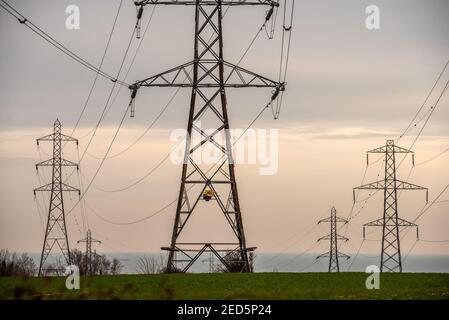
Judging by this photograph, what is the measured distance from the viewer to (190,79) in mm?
51281

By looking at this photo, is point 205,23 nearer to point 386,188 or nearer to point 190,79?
point 190,79

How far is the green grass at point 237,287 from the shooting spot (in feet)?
105

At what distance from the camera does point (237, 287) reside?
37.2 m

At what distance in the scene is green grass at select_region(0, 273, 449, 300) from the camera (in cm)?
3194
